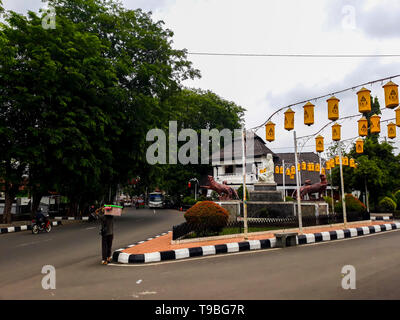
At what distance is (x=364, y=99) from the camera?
389 inches

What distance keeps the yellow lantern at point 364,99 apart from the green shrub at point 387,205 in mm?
21253

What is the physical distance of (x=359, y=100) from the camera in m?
10.0

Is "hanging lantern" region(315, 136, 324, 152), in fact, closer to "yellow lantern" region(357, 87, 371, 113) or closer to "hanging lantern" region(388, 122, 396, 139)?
"hanging lantern" region(388, 122, 396, 139)

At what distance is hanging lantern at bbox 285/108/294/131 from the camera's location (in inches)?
473

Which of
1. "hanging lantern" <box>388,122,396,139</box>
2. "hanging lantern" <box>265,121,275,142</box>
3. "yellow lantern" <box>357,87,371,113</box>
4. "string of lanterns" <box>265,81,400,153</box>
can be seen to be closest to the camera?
"string of lanterns" <box>265,81,400,153</box>

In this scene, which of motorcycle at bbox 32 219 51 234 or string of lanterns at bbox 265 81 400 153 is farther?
motorcycle at bbox 32 219 51 234

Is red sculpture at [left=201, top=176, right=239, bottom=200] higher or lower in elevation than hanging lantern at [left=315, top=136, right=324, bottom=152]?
lower

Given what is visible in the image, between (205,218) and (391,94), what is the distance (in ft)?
23.8

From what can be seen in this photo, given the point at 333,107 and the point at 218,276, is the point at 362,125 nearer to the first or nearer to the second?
the point at 333,107

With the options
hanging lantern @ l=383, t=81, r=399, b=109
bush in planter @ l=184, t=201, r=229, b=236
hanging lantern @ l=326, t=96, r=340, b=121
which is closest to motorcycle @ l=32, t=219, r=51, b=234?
bush in planter @ l=184, t=201, r=229, b=236

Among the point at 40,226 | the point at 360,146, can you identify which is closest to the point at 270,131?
the point at 360,146

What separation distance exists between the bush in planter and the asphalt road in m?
2.32

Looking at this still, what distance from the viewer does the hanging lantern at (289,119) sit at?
39.4 ft
